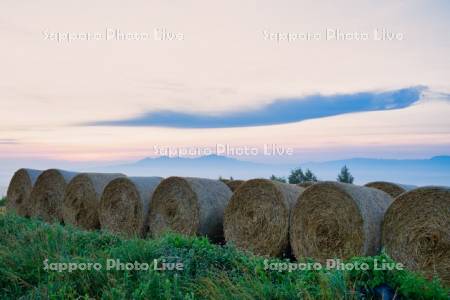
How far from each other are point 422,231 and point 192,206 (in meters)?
4.58

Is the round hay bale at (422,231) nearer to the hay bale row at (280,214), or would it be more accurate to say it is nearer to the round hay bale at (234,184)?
the hay bale row at (280,214)

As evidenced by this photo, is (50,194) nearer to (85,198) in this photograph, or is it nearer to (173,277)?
(85,198)

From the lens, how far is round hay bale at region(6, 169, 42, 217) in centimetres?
1628

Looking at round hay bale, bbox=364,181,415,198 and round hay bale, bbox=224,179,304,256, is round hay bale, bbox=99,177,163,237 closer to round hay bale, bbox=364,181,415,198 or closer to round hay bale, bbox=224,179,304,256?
round hay bale, bbox=224,179,304,256

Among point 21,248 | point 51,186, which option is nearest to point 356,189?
point 21,248

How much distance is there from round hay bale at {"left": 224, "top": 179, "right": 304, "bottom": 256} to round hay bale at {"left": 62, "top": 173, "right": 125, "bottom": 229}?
13.9ft

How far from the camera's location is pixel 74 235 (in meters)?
9.41

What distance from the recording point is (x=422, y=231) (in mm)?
8555

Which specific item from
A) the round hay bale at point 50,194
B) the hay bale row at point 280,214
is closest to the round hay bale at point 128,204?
the hay bale row at point 280,214

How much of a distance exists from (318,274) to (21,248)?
4686 mm

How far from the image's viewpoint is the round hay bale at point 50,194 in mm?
14992

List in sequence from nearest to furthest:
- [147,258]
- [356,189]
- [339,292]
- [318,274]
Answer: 1. [339,292]
2. [318,274]
3. [147,258]
4. [356,189]

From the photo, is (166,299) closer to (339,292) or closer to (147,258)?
(147,258)

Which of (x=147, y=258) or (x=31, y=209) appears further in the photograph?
(x=31, y=209)
